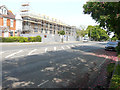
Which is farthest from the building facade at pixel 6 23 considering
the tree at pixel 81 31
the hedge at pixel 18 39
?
the tree at pixel 81 31


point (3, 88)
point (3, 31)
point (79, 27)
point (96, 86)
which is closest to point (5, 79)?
point (3, 88)

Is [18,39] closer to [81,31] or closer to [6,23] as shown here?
[6,23]

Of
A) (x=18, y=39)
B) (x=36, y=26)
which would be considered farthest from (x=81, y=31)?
(x=18, y=39)

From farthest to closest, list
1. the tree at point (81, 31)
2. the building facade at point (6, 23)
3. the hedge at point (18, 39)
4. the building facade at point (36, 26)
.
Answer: the tree at point (81, 31), the building facade at point (36, 26), the building facade at point (6, 23), the hedge at point (18, 39)

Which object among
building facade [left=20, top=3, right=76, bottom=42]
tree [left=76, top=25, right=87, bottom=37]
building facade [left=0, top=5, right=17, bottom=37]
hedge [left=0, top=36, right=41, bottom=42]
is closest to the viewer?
hedge [left=0, top=36, right=41, bottom=42]

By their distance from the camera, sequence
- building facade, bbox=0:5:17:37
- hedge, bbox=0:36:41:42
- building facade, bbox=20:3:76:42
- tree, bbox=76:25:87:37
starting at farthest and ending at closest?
tree, bbox=76:25:87:37 → building facade, bbox=20:3:76:42 → building facade, bbox=0:5:17:37 → hedge, bbox=0:36:41:42

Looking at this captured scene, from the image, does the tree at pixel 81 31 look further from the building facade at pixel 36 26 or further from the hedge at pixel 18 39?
the hedge at pixel 18 39

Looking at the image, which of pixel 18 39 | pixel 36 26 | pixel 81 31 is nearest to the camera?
pixel 18 39

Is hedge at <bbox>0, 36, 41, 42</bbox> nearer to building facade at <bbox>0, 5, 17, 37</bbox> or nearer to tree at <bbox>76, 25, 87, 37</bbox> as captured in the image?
building facade at <bbox>0, 5, 17, 37</bbox>

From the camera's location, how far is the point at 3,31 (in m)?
33.6


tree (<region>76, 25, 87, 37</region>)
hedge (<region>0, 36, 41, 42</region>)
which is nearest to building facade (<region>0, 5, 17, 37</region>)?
hedge (<region>0, 36, 41, 42</region>)

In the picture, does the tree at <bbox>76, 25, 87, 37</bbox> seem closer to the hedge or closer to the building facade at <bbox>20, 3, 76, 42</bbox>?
the building facade at <bbox>20, 3, 76, 42</bbox>

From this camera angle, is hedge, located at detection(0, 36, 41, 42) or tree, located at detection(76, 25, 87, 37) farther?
tree, located at detection(76, 25, 87, 37)

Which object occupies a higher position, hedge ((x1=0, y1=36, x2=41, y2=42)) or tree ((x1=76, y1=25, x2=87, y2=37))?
tree ((x1=76, y1=25, x2=87, y2=37))
